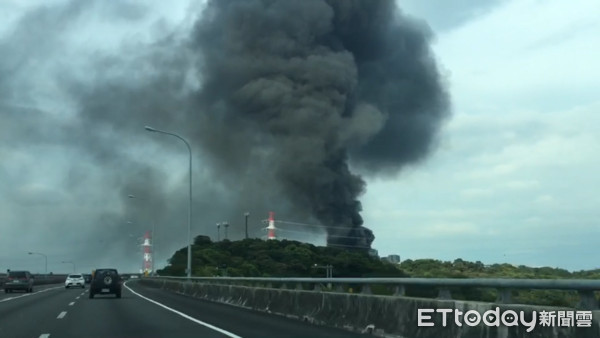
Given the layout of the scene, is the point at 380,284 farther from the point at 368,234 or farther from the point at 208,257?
the point at 368,234

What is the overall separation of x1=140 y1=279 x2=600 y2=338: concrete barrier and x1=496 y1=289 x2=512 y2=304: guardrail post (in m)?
0.09

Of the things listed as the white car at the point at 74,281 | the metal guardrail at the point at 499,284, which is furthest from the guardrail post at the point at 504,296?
the white car at the point at 74,281

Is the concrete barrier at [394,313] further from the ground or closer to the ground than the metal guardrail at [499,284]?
closer to the ground

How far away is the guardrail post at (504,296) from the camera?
10.1m

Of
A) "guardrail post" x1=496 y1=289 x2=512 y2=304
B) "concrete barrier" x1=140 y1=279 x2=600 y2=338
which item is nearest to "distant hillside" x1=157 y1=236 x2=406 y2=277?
"concrete barrier" x1=140 y1=279 x2=600 y2=338

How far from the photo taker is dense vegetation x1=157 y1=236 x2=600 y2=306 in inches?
446

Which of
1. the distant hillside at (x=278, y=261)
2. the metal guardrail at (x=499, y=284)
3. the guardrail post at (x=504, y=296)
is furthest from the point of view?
the distant hillside at (x=278, y=261)

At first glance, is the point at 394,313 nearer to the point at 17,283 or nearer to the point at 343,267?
the point at 343,267

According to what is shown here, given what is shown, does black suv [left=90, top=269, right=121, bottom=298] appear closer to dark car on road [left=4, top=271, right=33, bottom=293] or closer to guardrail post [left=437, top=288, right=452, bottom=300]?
dark car on road [left=4, top=271, right=33, bottom=293]

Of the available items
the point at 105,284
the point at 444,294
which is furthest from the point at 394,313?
the point at 105,284

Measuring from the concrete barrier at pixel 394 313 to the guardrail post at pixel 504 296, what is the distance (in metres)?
0.09

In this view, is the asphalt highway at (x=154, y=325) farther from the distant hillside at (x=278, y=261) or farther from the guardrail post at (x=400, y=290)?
the distant hillside at (x=278, y=261)

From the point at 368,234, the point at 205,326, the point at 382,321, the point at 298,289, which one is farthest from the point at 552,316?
the point at 368,234

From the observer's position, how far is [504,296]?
10.2 m
